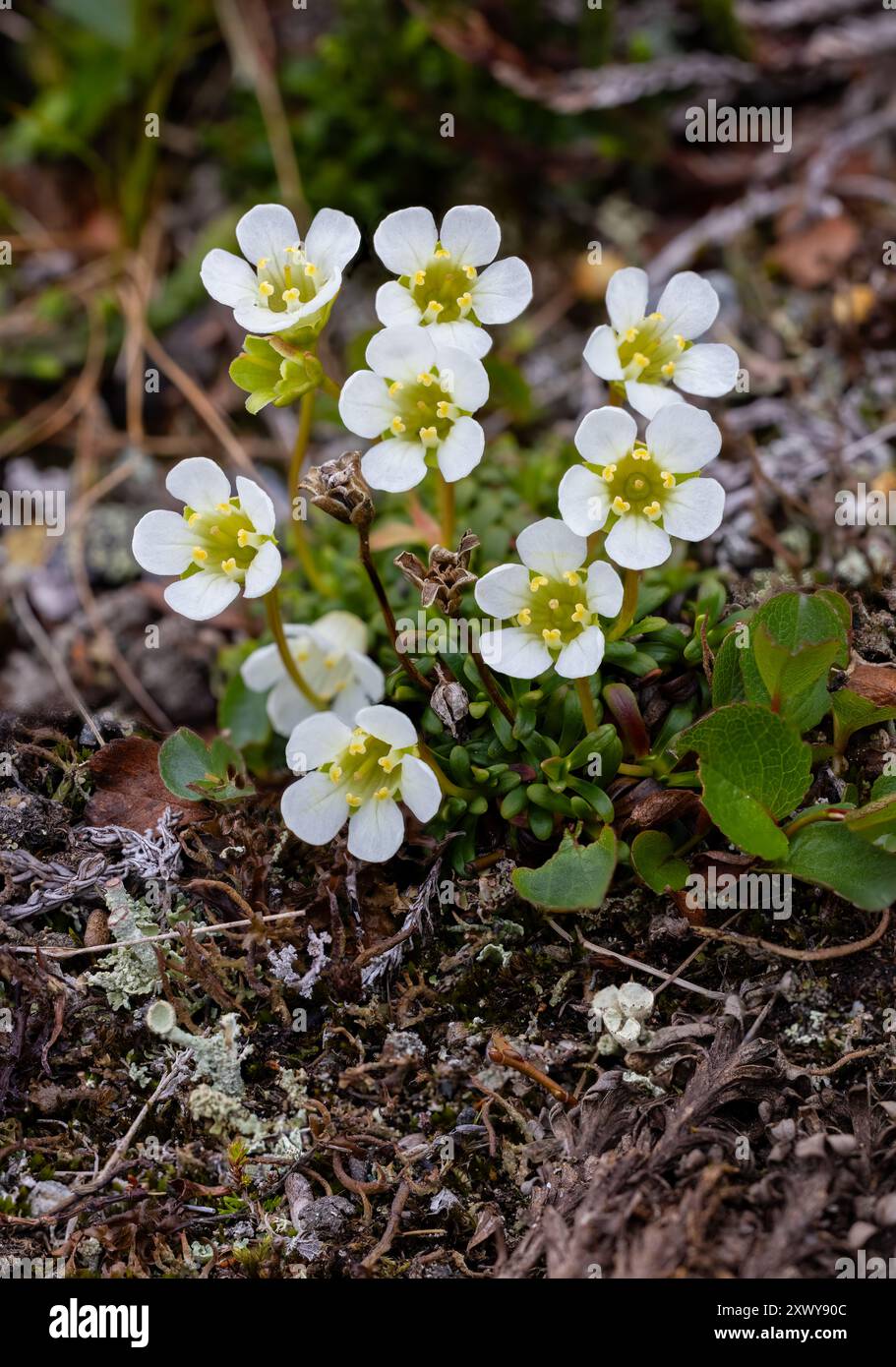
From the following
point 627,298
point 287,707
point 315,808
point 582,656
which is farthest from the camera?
point 287,707

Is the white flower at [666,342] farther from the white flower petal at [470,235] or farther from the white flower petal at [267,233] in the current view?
the white flower petal at [267,233]

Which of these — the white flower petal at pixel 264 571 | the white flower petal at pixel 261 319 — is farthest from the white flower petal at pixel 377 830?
the white flower petal at pixel 261 319

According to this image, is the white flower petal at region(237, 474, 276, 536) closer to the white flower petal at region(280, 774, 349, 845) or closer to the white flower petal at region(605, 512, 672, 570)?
the white flower petal at region(280, 774, 349, 845)

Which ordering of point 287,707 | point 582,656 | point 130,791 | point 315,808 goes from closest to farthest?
point 582,656, point 315,808, point 130,791, point 287,707

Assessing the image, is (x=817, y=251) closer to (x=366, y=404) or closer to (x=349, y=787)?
(x=366, y=404)

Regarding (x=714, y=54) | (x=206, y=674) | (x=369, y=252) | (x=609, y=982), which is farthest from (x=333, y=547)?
(x=714, y=54)

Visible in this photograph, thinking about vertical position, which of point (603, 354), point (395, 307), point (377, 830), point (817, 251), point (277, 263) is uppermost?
point (817, 251)

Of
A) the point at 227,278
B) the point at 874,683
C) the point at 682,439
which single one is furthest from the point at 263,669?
the point at 874,683
